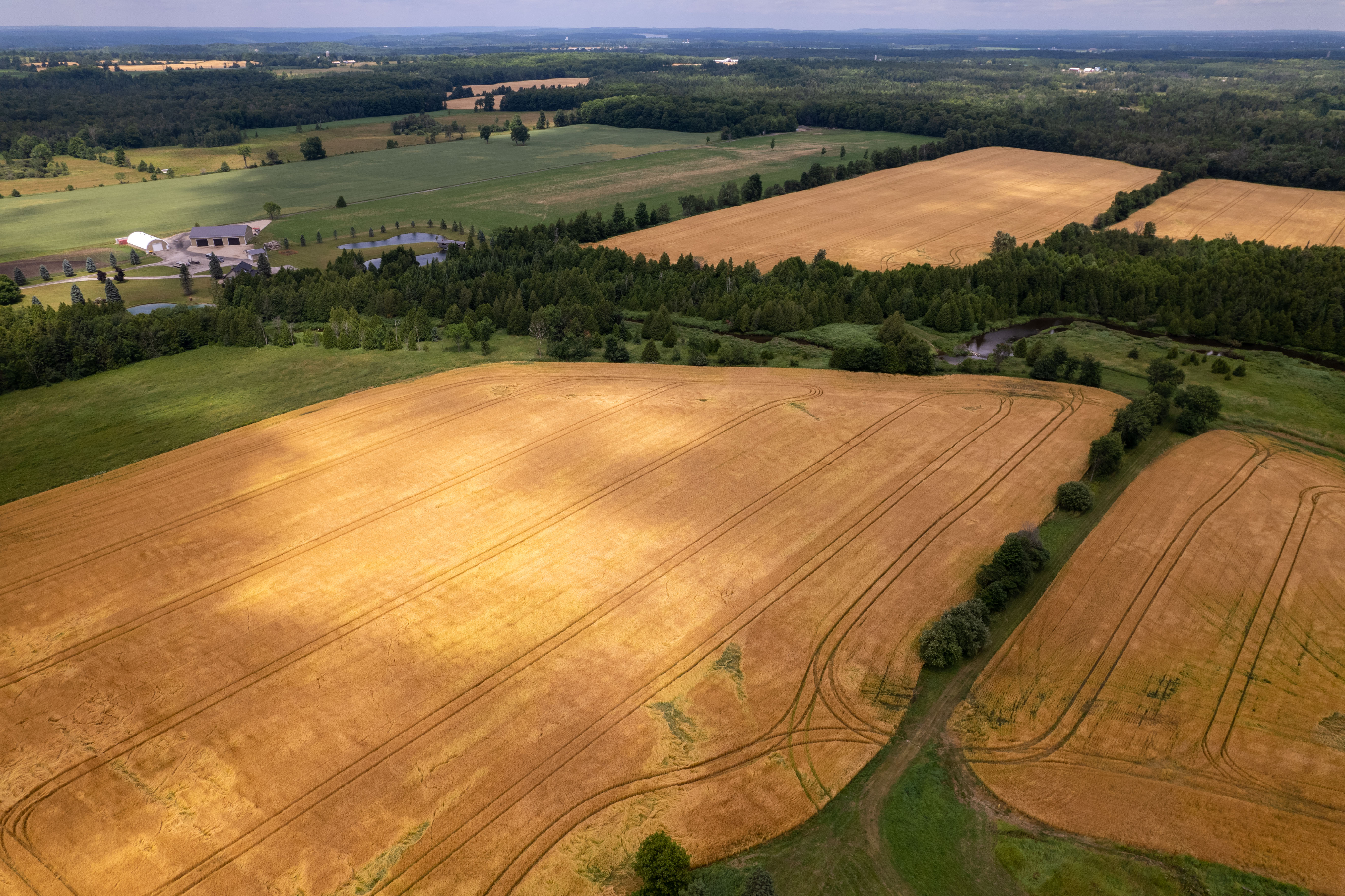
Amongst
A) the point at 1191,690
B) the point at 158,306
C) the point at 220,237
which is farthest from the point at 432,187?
the point at 1191,690

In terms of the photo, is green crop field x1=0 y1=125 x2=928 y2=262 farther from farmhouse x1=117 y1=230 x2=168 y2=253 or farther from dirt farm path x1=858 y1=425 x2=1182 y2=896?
dirt farm path x1=858 y1=425 x2=1182 y2=896

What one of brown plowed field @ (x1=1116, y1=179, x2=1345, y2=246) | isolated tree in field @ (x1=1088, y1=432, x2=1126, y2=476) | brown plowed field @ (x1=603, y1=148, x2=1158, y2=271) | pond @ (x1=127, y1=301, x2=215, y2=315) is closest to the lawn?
pond @ (x1=127, y1=301, x2=215, y2=315)

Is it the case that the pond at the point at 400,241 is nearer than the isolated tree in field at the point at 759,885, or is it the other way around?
the isolated tree in field at the point at 759,885

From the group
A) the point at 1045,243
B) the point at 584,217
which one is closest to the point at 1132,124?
the point at 1045,243

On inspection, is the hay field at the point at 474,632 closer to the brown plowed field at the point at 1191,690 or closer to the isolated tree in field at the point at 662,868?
the isolated tree in field at the point at 662,868

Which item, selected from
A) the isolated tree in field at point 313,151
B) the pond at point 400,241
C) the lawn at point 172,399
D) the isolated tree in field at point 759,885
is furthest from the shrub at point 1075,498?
the isolated tree in field at point 313,151

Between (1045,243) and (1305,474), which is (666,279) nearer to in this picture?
(1045,243)
